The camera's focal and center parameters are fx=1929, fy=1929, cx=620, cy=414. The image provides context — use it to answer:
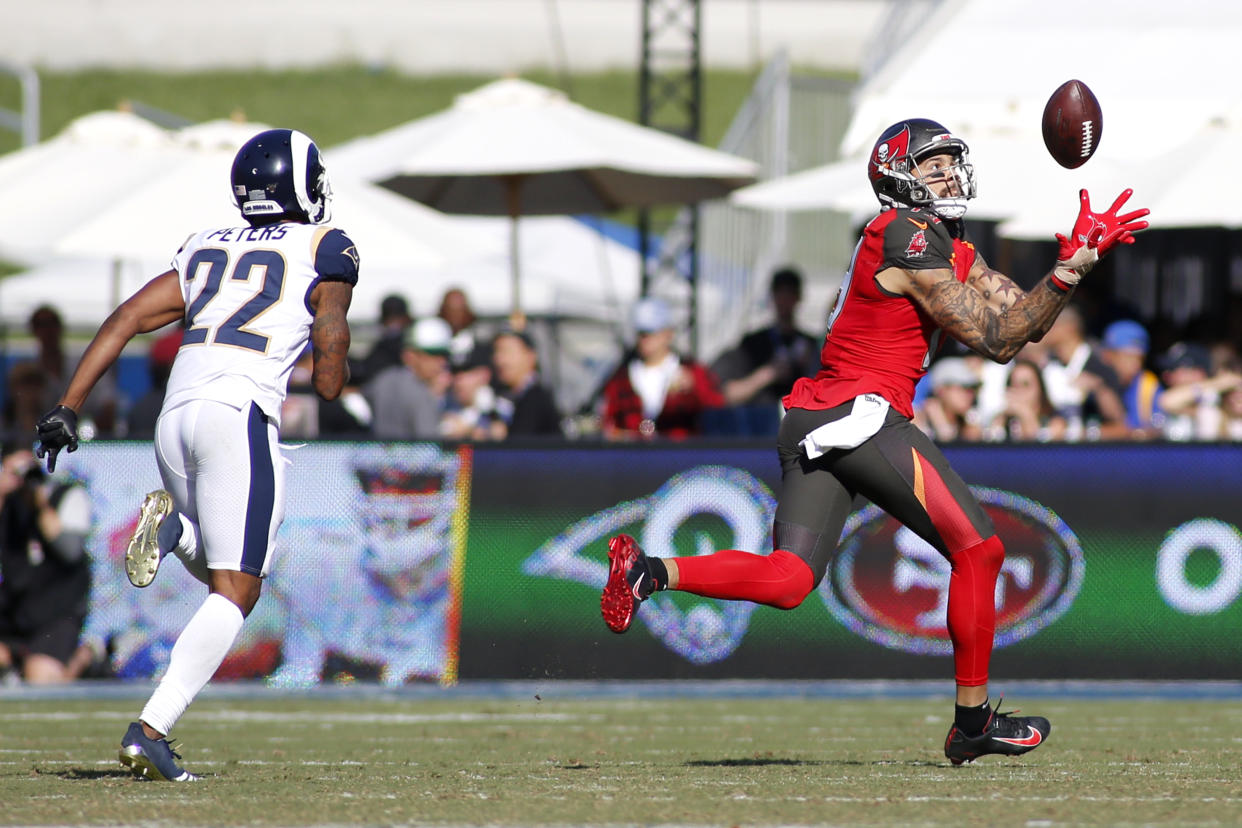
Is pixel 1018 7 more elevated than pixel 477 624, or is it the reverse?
pixel 1018 7

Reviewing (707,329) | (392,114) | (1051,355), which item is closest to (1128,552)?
(1051,355)

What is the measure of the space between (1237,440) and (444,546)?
420 cm

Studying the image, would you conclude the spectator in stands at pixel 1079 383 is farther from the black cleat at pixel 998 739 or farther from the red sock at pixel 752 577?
the red sock at pixel 752 577

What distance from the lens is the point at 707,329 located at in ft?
72.5

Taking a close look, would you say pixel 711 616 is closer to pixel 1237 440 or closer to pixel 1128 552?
pixel 1128 552

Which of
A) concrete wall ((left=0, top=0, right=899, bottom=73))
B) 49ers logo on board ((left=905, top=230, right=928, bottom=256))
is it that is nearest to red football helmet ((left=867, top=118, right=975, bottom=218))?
49ers logo on board ((left=905, top=230, right=928, bottom=256))

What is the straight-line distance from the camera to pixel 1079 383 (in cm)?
1154

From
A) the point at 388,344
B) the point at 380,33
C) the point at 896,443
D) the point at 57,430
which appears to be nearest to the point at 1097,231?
the point at 896,443

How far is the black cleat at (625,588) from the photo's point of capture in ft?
20.8

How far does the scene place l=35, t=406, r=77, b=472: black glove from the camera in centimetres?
616

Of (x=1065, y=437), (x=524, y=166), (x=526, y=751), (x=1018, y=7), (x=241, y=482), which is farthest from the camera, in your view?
(x=1018, y=7)

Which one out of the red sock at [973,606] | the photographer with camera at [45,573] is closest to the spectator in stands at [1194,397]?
the red sock at [973,606]

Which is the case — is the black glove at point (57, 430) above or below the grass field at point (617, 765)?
above

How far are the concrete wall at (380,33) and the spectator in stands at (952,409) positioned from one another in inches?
2009
